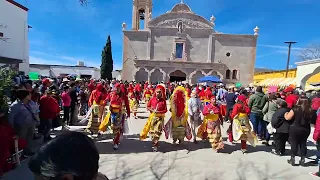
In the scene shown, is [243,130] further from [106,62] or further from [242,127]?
[106,62]

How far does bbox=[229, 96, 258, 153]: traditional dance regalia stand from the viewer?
678cm

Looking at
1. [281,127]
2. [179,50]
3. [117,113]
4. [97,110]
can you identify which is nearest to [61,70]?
[179,50]

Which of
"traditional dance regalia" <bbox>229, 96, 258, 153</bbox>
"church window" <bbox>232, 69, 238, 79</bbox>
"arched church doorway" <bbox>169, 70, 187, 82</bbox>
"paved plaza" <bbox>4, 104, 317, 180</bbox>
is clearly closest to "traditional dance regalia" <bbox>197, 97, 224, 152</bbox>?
"paved plaza" <bbox>4, 104, 317, 180</bbox>

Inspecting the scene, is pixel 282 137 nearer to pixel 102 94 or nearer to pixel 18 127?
pixel 102 94

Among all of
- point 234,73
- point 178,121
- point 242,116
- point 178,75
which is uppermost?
point 234,73

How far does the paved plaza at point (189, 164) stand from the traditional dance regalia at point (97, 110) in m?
0.50

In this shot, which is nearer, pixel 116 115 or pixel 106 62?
pixel 116 115

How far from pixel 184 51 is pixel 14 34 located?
2248cm

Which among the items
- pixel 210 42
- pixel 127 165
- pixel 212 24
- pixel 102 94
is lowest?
pixel 127 165

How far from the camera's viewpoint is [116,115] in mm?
6809

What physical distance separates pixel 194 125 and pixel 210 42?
30.3 m

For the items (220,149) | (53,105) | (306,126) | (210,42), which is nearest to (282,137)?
(306,126)

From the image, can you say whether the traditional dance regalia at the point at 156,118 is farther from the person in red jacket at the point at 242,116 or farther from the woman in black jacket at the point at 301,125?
the woman in black jacket at the point at 301,125

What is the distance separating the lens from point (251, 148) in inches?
288
